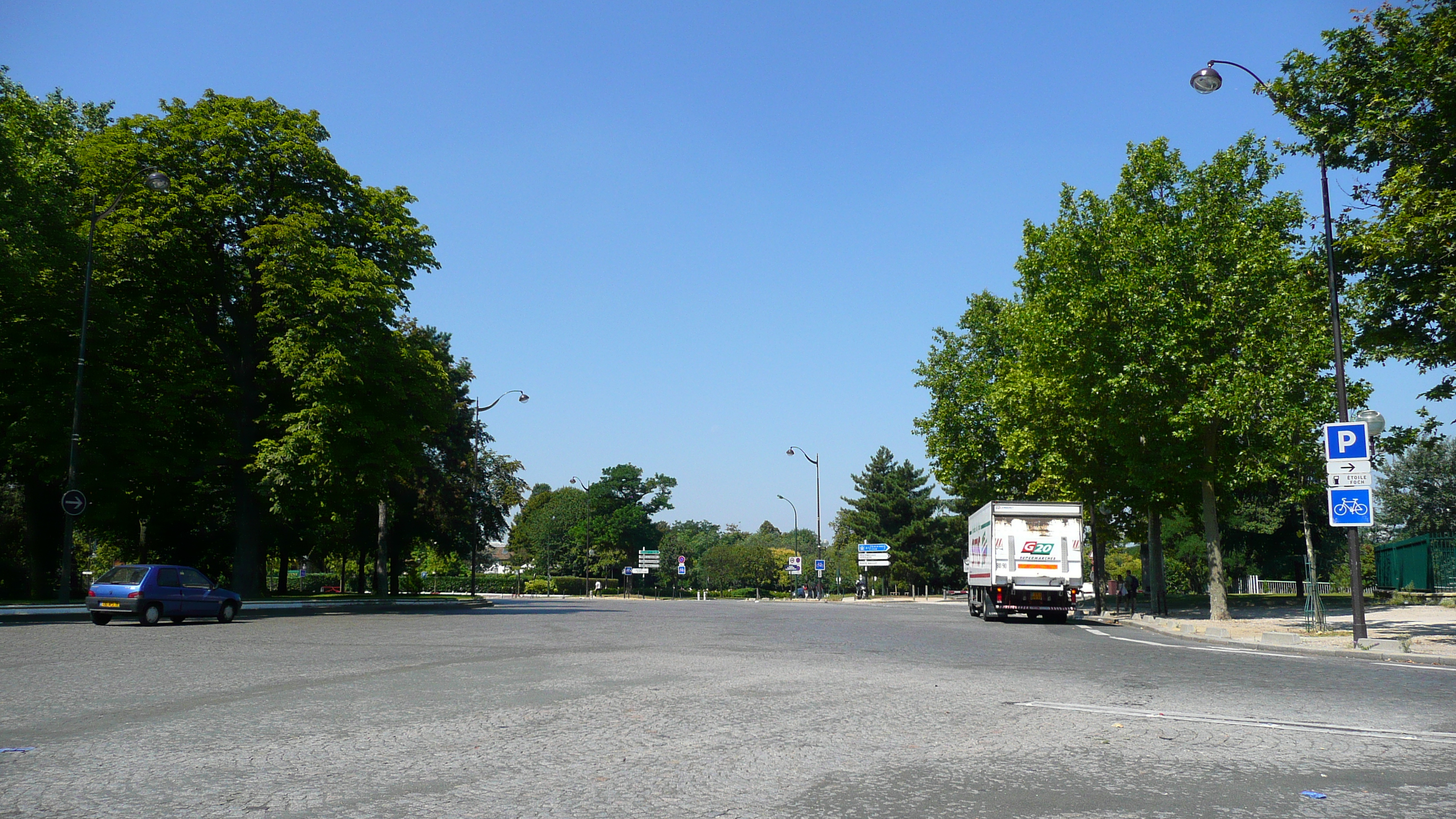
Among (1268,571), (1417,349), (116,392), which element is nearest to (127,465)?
(116,392)

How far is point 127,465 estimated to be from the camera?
29.9 m

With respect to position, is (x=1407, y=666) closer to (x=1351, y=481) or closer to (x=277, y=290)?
(x=1351, y=481)

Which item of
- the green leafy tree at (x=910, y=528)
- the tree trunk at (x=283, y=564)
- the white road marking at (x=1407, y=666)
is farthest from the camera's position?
the green leafy tree at (x=910, y=528)

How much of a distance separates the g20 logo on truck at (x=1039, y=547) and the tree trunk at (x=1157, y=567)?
20.2ft

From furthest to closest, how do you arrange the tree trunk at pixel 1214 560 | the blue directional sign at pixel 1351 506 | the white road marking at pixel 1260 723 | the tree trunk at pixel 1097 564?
1. the tree trunk at pixel 1097 564
2. the tree trunk at pixel 1214 560
3. the blue directional sign at pixel 1351 506
4. the white road marking at pixel 1260 723

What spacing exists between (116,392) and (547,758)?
2922 cm

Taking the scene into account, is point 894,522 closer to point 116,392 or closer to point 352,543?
point 352,543

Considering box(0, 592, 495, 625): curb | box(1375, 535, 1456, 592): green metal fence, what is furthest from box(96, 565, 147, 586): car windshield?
box(1375, 535, 1456, 592): green metal fence

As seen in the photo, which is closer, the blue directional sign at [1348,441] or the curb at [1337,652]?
the curb at [1337,652]

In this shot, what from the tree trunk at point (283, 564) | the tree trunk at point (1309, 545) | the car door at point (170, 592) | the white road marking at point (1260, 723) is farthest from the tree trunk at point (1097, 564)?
the tree trunk at point (283, 564)

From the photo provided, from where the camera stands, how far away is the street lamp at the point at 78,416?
24531mm

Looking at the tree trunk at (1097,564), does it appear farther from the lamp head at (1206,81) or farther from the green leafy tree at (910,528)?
the green leafy tree at (910,528)

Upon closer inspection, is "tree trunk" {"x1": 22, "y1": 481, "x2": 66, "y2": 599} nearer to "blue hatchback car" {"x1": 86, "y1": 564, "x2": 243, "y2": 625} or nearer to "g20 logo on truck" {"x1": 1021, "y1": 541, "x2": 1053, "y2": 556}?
"blue hatchback car" {"x1": 86, "y1": 564, "x2": 243, "y2": 625}

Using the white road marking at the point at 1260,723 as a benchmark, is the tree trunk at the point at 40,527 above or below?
above
